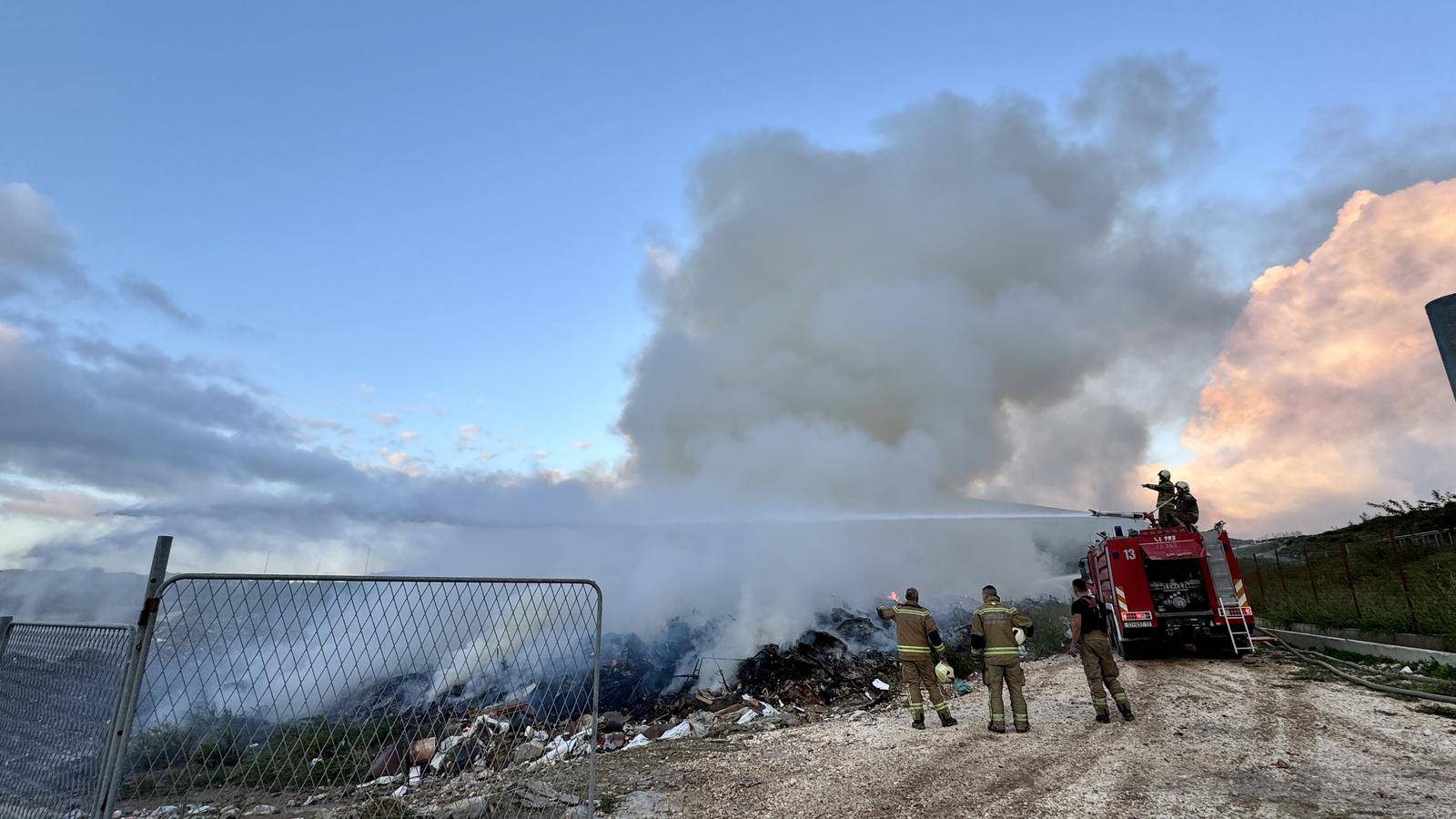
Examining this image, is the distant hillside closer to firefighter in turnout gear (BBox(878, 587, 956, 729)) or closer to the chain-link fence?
the chain-link fence

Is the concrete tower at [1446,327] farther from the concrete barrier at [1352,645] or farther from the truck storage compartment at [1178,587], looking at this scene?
the truck storage compartment at [1178,587]

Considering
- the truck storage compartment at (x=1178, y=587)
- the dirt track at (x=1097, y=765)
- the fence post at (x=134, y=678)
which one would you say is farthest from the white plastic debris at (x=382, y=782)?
the truck storage compartment at (x=1178, y=587)

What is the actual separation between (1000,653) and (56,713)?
7.92 metres

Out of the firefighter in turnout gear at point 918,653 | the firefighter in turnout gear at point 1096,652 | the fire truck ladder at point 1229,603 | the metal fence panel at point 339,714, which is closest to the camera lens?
the metal fence panel at point 339,714

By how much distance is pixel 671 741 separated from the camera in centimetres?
899

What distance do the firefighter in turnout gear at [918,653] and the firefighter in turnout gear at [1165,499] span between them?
7900 millimetres

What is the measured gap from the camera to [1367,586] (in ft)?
49.5

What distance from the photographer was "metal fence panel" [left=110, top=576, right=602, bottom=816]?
4.68 m

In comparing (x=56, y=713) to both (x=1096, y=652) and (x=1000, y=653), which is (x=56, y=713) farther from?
(x=1096, y=652)

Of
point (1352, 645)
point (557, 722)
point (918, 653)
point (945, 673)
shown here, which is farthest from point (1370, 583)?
point (557, 722)

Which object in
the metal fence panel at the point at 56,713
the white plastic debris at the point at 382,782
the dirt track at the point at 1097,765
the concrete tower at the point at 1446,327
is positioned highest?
the concrete tower at the point at 1446,327

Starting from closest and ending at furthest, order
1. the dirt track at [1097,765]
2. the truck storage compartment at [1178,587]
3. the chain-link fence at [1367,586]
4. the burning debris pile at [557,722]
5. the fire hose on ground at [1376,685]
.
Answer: the dirt track at [1097,765] → the burning debris pile at [557,722] → the fire hose on ground at [1376,685] → the chain-link fence at [1367,586] → the truck storage compartment at [1178,587]

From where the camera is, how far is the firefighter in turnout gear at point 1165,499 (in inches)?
524

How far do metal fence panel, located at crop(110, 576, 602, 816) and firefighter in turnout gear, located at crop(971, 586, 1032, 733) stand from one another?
4.46 m
